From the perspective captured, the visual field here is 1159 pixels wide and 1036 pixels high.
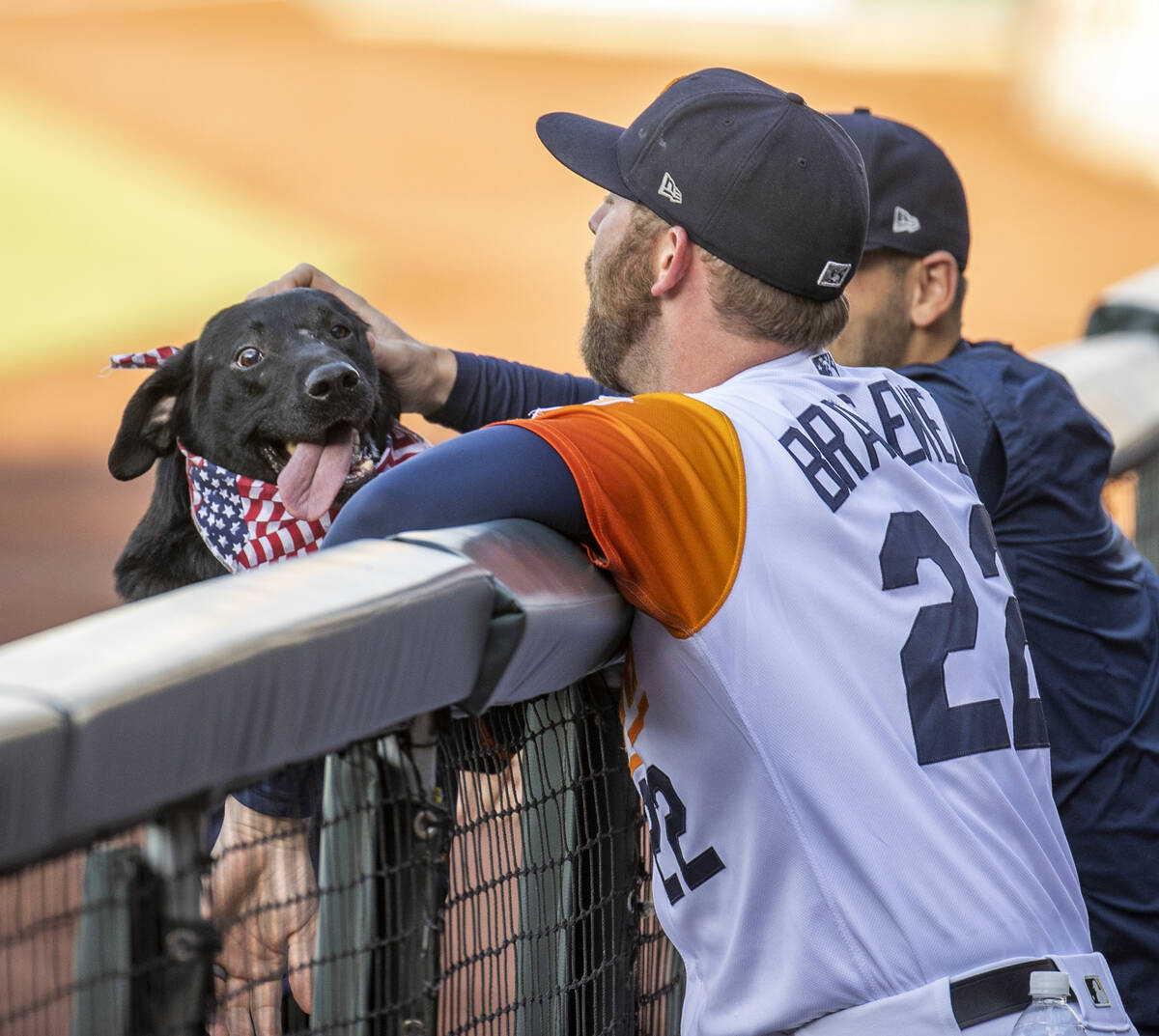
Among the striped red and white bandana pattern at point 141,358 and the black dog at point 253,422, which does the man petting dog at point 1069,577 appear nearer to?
the black dog at point 253,422

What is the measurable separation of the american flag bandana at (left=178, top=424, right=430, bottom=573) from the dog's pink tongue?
15 mm

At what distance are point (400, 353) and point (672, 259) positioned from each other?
1.96 ft

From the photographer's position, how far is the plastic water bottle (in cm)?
160

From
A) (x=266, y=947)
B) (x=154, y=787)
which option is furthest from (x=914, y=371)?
(x=154, y=787)

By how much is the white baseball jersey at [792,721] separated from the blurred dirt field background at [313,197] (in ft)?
27.2

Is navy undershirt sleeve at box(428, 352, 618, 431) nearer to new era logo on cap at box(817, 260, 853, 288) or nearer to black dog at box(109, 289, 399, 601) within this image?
black dog at box(109, 289, 399, 601)

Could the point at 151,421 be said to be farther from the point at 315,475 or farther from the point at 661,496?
the point at 661,496

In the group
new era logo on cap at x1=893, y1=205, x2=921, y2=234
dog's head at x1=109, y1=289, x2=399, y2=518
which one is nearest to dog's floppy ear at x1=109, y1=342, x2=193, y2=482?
dog's head at x1=109, y1=289, x2=399, y2=518

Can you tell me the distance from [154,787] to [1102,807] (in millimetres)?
1936

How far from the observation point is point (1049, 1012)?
1.61m

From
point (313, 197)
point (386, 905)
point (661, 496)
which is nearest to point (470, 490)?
point (661, 496)

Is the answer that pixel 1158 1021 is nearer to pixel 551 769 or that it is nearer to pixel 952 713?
pixel 952 713

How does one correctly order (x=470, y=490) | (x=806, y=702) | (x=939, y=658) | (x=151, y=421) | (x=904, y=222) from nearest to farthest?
1. (x=470, y=490)
2. (x=806, y=702)
3. (x=939, y=658)
4. (x=151, y=421)
5. (x=904, y=222)

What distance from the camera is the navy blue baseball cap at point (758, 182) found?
189 cm
